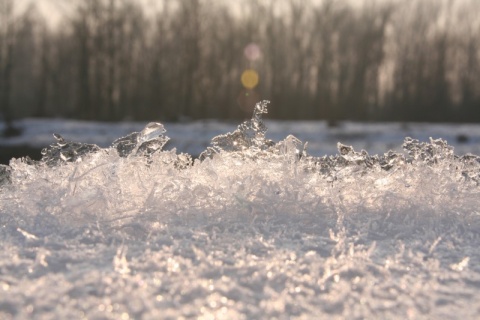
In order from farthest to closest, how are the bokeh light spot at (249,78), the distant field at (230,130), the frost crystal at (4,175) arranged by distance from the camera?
the bokeh light spot at (249,78) < the distant field at (230,130) < the frost crystal at (4,175)

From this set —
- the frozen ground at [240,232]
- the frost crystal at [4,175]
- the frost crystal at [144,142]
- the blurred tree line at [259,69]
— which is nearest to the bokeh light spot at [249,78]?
the blurred tree line at [259,69]

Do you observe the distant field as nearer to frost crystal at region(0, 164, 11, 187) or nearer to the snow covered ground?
the snow covered ground

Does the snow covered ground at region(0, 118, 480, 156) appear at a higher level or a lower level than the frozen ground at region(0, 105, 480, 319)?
lower

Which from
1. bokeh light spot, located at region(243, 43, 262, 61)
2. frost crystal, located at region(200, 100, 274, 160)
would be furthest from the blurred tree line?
frost crystal, located at region(200, 100, 274, 160)

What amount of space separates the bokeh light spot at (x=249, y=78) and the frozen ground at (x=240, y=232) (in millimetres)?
31068

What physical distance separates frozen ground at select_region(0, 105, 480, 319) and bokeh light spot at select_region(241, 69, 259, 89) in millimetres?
31068

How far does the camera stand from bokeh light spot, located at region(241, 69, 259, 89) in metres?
32.7

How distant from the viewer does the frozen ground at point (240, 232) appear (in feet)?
3.17

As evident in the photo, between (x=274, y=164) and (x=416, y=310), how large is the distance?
0.81 m

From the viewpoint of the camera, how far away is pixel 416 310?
0.96 meters

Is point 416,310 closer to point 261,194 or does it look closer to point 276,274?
point 276,274

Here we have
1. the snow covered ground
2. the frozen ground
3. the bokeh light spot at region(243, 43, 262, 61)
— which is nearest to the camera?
the frozen ground

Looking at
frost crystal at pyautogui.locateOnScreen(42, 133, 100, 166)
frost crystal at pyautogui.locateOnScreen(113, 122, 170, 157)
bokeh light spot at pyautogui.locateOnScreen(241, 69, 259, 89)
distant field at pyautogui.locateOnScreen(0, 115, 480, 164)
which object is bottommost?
distant field at pyautogui.locateOnScreen(0, 115, 480, 164)

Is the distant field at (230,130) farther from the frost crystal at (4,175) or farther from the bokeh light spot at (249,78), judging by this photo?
the bokeh light spot at (249,78)
